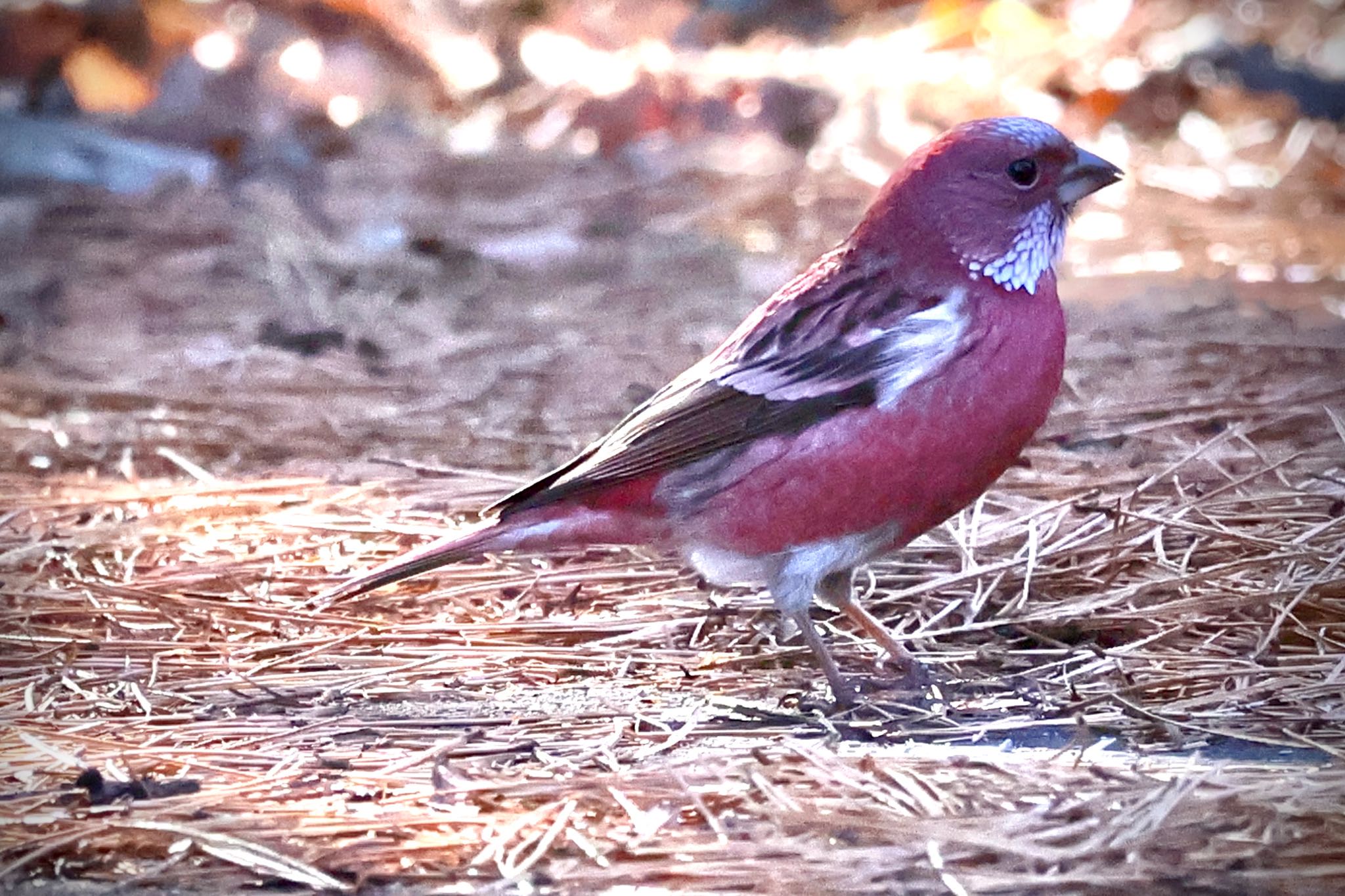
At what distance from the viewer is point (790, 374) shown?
11.0 ft

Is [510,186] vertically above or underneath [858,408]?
underneath

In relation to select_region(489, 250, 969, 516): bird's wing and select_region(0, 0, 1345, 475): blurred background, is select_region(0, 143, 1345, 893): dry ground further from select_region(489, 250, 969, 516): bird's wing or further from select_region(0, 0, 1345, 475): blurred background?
select_region(489, 250, 969, 516): bird's wing

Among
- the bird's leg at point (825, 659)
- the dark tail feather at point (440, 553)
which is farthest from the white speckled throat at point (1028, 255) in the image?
the dark tail feather at point (440, 553)

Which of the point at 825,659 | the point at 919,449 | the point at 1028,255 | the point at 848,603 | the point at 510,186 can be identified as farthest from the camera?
the point at 510,186

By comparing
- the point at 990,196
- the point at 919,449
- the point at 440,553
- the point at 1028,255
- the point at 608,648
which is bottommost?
the point at 608,648

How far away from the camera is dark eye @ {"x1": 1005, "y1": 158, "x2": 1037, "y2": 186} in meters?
3.49

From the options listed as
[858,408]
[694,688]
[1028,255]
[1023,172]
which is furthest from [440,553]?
[1023,172]

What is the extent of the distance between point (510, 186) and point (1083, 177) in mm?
4253

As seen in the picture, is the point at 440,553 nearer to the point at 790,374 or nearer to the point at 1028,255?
the point at 790,374

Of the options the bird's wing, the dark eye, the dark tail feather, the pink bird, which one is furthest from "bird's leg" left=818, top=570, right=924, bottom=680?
the dark eye

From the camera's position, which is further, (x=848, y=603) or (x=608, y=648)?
(x=848, y=603)

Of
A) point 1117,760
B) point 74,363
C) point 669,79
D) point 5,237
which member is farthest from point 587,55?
point 1117,760

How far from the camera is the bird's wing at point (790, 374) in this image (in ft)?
10.7

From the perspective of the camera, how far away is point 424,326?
5.82 m
